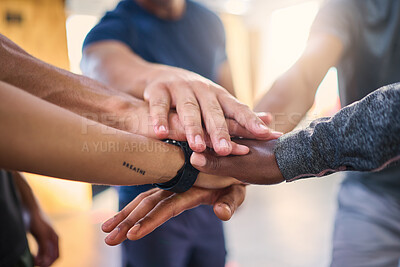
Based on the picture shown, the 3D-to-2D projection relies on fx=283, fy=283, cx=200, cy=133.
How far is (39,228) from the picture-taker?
1.05 meters

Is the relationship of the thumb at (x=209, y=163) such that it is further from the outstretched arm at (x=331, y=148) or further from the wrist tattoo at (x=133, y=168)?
the wrist tattoo at (x=133, y=168)

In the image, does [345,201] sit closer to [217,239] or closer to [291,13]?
[217,239]

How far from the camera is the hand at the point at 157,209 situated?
65 centimetres

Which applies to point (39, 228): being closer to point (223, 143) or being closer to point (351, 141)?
point (223, 143)

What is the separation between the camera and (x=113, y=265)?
2188 millimetres

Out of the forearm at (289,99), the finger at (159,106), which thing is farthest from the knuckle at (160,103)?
the forearm at (289,99)

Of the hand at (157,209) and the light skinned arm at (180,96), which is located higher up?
the light skinned arm at (180,96)

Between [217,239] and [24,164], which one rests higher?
[24,164]

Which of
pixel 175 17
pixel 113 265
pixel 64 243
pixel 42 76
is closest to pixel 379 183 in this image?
pixel 175 17

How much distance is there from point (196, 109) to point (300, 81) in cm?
54

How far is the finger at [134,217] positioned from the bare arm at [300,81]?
0.57m

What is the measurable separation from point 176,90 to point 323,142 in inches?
17.9

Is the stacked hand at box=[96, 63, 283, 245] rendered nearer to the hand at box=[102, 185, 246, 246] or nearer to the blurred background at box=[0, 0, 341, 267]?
the hand at box=[102, 185, 246, 246]

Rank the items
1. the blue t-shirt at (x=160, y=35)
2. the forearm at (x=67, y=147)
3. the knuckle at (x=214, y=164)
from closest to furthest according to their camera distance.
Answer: the forearm at (x=67, y=147)
the knuckle at (x=214, y=164)
the blue t-shirt at (x=160, y=35)
